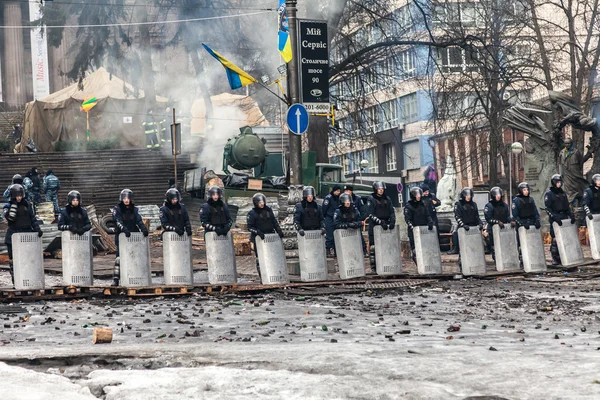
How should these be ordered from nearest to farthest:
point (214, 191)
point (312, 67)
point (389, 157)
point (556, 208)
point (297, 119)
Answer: point (214, 191) → point (297, 119) → point (312, 67) → point (556, 208) → point (389, 157)

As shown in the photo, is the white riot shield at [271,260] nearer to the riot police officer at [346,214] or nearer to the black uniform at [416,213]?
the riot police officer at [346,214]

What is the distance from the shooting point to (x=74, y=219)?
17.4 metres

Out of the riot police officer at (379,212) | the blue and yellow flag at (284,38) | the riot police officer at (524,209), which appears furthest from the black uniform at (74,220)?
the riot police officer at (524,209)

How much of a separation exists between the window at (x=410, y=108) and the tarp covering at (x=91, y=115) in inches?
1083

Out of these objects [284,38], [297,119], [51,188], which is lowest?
[297,119]

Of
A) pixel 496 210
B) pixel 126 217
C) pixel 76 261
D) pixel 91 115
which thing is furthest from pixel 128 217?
pixel 91 115

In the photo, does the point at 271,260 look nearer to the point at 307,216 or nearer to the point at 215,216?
the point at 215,216

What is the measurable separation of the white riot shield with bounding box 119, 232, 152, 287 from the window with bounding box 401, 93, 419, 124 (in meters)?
57.9

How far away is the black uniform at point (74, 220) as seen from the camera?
17250 mm

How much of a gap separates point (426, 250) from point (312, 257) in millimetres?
2311

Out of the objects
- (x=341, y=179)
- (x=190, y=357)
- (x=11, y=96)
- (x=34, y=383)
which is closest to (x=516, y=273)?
(x=190, y=357)

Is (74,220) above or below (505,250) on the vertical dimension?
above

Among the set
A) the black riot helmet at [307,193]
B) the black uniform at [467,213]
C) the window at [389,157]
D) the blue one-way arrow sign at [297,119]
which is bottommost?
the black uniform at [467,213]

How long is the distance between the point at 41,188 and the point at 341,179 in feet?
37.7
